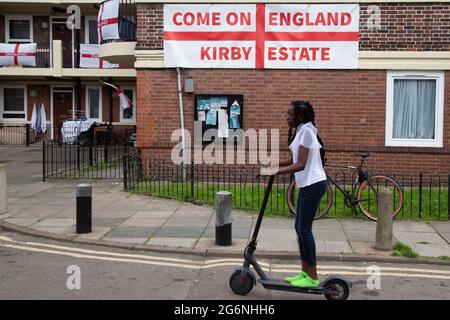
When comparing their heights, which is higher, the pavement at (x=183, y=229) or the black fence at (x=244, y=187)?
the black fence at (x=244, y=187)

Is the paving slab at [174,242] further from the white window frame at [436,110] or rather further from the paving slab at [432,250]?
the white window frame at [436,110]

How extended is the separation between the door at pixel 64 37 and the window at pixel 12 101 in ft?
8.72

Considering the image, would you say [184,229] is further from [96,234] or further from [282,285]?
[282,285]

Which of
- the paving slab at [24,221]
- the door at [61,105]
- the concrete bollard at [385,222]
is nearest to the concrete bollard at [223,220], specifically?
the concrete bollard at [385,222]

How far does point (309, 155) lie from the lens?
545 cm

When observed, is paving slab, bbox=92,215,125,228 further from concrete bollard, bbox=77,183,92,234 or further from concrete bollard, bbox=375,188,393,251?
concrete bollard, bbox=375,188,393,251

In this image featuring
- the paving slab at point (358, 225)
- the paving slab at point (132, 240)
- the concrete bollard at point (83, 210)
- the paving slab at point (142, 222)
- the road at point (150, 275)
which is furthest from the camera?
the paving slab at point (142, 222)

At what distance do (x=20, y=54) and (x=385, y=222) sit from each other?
2216 centimetres

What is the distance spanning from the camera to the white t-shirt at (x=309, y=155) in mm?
5387

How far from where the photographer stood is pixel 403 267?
691 cm

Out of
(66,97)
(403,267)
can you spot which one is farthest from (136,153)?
(66,97)

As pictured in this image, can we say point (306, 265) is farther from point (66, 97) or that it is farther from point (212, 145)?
point (66, 97)

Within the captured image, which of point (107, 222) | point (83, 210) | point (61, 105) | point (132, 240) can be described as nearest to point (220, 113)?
point (107, 222)

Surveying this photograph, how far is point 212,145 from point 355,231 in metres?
5.53
